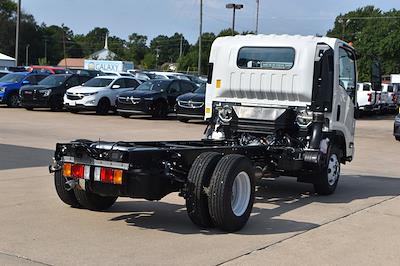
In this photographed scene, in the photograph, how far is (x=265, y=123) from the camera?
9.61m

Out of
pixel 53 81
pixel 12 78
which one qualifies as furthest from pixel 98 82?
pixel 12 78

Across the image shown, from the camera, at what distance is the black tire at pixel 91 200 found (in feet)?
25.1

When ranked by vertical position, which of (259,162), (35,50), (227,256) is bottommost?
(227,256)

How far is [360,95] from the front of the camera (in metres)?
30.9

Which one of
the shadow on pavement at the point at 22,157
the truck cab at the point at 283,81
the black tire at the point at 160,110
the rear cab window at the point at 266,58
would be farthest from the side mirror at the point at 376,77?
the black tire at the point at 160,110

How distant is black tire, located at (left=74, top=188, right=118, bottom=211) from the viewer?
765cm

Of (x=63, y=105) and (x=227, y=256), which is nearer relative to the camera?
(x=227, y=256)

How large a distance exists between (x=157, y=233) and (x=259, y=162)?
2590 millimetres

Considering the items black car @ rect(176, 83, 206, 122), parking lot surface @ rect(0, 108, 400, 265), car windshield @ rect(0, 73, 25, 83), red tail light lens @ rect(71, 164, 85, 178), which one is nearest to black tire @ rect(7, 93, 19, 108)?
car windshield @ rect(0, 73, 25, 83)

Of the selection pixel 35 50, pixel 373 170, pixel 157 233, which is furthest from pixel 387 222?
pixel 35 50

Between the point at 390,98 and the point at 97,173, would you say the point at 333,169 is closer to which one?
the point at 97,173

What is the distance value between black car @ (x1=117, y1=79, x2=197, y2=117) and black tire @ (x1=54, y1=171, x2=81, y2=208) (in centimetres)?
1677

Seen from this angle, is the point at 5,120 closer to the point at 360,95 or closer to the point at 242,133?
the point at 242,133

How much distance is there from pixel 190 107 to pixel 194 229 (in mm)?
16739
